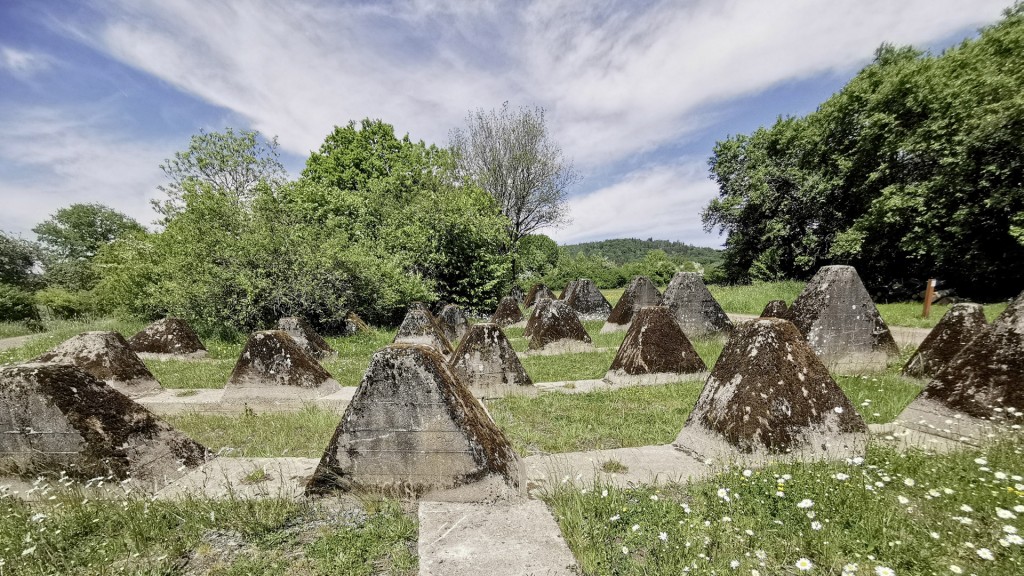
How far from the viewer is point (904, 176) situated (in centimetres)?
1938

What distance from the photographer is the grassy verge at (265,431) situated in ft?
15.2

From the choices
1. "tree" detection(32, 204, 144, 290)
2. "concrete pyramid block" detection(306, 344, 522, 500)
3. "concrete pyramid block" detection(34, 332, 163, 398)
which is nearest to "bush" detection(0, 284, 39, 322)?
"tree" detection(32, 204, 144, 290)

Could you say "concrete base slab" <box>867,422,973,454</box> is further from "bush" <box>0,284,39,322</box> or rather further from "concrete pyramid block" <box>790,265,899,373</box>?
"bush" <box>0,284,39,322</box>

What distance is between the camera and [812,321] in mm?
7781

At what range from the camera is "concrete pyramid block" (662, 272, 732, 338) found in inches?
459

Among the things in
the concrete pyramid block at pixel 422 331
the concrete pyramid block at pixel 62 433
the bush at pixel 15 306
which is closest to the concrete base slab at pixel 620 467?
the concrete pyramid block at pixel 62 433

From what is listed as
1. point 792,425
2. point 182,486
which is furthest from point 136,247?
point 792,425

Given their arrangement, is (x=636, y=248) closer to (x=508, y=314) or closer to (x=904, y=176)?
(x=904, y=176)

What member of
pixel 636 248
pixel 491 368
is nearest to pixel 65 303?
pixel 491 368

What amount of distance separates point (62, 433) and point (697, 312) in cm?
1284

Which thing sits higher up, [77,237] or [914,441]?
[77,237]

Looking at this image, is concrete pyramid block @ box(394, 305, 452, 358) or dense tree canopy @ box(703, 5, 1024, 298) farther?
dense tree canopy @ box(703, 5, 1024, 298)

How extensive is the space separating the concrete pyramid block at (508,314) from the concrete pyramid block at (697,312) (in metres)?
7.10

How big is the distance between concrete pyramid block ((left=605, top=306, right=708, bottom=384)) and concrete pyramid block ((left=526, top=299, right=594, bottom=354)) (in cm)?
342
